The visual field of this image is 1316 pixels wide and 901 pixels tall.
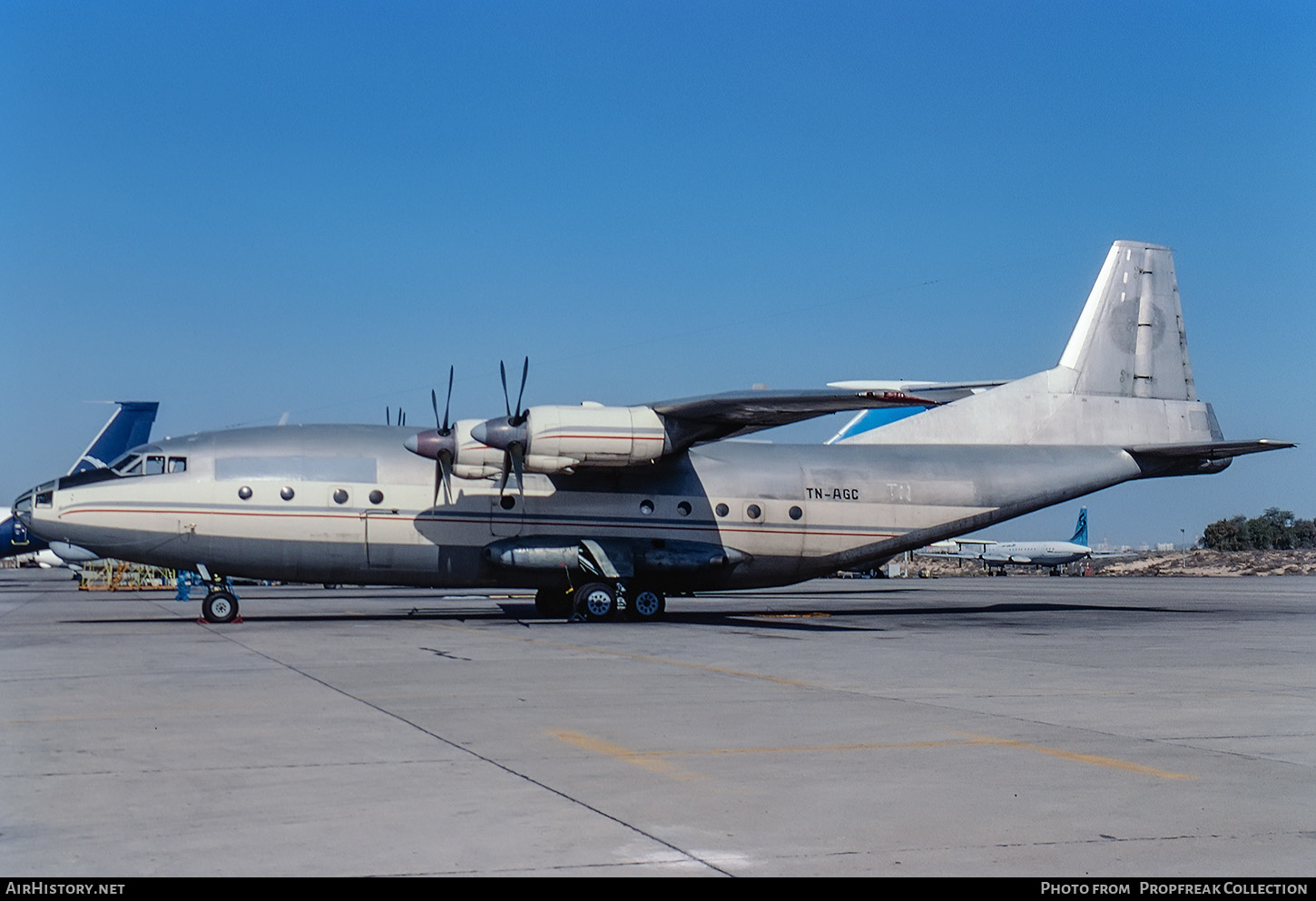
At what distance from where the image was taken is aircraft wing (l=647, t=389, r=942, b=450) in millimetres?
23172

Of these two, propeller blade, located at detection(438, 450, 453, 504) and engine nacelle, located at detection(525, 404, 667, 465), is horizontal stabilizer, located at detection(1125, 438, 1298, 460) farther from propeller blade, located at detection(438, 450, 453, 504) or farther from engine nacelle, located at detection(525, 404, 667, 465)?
propeller blade, located at detection(438, 450, 453, 504)

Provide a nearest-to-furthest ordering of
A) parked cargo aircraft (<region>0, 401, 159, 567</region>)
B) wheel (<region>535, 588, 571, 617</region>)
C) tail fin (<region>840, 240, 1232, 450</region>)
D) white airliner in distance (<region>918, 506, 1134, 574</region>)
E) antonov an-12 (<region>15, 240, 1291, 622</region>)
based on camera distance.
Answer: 1. antonov an-12 (<region>15, 240, 1291, 622</region>)
2. wheel (<region>535, 588, 571, 617</region>)
3. tail fin (<region>840, 240, 1232, 450</region>)
4. parked cargo aircraft (<region>0, 401, 159, 567</region>)
5. white airliner in distance (<region>918, 506, 1134, 574</region>)

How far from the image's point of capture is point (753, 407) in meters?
23.6

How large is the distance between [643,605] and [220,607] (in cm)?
863

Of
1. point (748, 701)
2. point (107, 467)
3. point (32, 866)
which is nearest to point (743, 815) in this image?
point (32, 866)

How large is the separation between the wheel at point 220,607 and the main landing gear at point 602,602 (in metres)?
6.43

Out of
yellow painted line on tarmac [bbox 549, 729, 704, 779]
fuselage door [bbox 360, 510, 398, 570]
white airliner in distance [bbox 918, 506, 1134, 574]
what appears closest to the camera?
yellow painted line on tarmac [bbox 549, 729, 704, 779]

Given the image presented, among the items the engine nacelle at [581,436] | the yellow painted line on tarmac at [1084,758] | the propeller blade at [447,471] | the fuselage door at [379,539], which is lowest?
the yellow painted line on tarmac at [1084,758]

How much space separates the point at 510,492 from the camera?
25203mm

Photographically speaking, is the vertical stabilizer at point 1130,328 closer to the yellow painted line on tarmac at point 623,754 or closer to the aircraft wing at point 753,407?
the aircraft wing at point 753,407

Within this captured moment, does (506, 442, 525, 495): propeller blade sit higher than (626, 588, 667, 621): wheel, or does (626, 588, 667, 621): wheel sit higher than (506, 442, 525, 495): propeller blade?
(506, 442, 525, 495): propeller blade

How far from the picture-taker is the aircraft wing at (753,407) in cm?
2317

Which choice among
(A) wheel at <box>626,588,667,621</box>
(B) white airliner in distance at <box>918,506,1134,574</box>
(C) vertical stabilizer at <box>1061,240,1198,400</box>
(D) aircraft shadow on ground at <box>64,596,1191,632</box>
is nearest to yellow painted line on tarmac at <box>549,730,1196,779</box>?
(D) aircraft shadow on ground at <box>64,596,1191,632</box>

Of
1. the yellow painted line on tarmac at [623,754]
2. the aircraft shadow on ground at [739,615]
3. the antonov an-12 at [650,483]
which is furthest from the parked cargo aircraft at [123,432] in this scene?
the yellow painted line on tarmac at [623,754]
